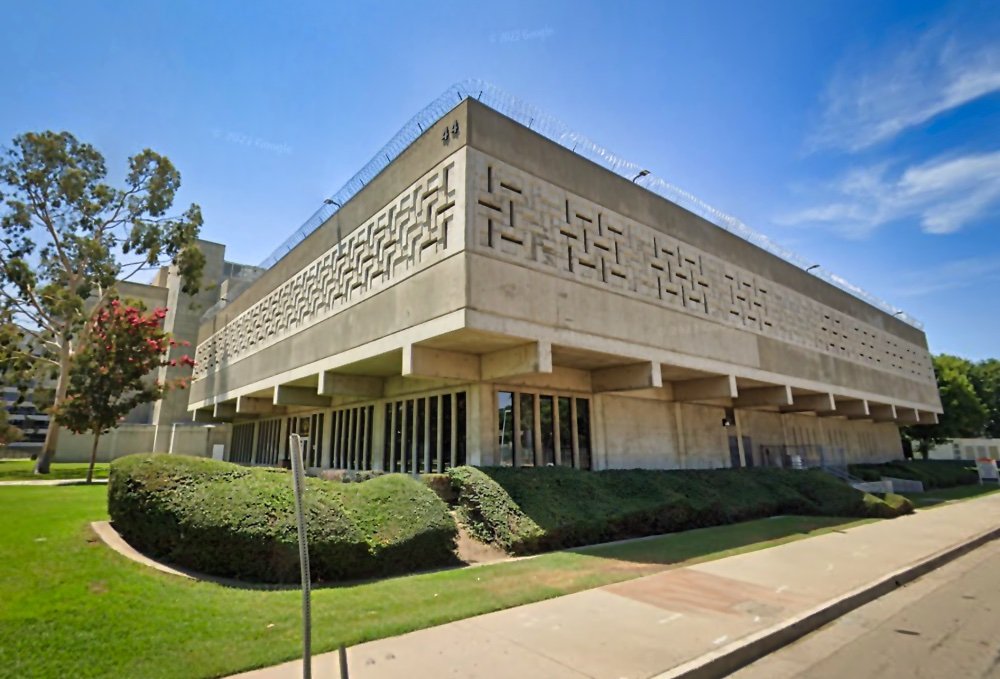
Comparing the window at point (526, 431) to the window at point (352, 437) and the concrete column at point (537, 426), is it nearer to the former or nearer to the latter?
the concrete column at point (537, 426)

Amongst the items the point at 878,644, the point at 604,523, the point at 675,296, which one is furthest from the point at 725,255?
the point at 878,644

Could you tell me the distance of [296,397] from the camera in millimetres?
22750

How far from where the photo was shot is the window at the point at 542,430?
1560 centimetres

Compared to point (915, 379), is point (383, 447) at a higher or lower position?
lower

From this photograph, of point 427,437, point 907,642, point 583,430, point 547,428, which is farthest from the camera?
point 583,430

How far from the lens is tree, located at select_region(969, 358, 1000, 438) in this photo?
58.7 meters

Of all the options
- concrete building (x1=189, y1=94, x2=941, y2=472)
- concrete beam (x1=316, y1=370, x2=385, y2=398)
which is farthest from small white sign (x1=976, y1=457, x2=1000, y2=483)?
concrete beam (x1=316, y1=370, x2=385, y2=398)

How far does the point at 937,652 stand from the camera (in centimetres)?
557

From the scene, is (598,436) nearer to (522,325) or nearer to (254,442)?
(522,325)

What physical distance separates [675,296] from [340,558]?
1503cm

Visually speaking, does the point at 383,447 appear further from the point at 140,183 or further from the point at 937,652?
the point at 140,183

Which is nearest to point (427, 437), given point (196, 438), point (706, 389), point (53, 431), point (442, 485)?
point (442, 485)

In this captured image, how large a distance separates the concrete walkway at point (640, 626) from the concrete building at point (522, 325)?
653 centimetres

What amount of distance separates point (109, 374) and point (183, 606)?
70.2 feet
